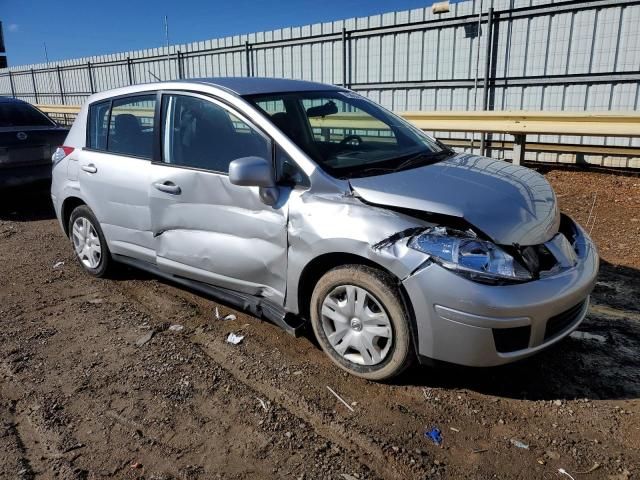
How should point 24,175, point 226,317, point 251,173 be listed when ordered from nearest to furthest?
point 251,173, point 226,317, point 24,175

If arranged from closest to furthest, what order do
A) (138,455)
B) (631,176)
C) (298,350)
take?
(138,455) < (298,350) < (631,176)

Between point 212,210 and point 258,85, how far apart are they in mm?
1006

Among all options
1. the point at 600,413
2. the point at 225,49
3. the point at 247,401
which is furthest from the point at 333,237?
the point at 225,49

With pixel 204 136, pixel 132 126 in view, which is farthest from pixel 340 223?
pixel 132 126

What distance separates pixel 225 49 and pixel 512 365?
45.9ft

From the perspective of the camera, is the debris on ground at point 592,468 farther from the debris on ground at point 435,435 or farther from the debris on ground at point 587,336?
the debris on ground at point 587,336

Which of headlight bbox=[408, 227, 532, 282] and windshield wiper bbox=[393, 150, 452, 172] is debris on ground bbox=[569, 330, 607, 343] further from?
windshield wiper bbox=[393, 150, 452, 172]

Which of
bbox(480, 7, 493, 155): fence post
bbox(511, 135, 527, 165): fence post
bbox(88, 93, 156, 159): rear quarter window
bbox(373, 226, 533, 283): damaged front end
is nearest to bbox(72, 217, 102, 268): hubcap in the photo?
bbox(88, 93, 156, 159): rear quarter window

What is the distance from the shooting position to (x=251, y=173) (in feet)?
10.2

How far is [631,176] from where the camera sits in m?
7.99

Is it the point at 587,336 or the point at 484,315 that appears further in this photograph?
the point at 587,336

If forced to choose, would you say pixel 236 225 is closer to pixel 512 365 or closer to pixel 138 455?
pixel 138 455

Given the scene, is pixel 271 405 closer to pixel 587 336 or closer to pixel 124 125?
pixel 587 336

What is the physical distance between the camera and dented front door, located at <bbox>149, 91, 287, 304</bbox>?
3.34 meters
